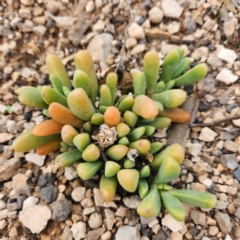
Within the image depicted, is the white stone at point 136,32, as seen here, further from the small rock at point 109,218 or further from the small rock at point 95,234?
the small rock at point 95,234

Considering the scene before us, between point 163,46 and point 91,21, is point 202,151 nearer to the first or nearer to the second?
point 163,46

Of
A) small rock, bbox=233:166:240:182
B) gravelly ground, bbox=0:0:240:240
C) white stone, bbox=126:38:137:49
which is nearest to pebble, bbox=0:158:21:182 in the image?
gravelly ground, bbox=0:0:240:240

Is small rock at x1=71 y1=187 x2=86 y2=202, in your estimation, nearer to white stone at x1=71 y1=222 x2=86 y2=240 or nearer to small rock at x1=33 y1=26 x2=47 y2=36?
white stone at x1=71 y1=222 x2=86 y2=240

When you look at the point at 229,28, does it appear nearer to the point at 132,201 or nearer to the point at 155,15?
the point at 155,15

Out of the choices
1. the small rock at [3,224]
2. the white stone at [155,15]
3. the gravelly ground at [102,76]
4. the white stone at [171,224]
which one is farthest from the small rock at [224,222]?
the white stone at [155,15]

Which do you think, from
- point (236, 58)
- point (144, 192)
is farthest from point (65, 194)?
point (236, 58)

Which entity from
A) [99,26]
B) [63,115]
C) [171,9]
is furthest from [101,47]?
[63,115]

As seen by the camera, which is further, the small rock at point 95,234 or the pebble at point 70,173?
the pebble at point 70,173
